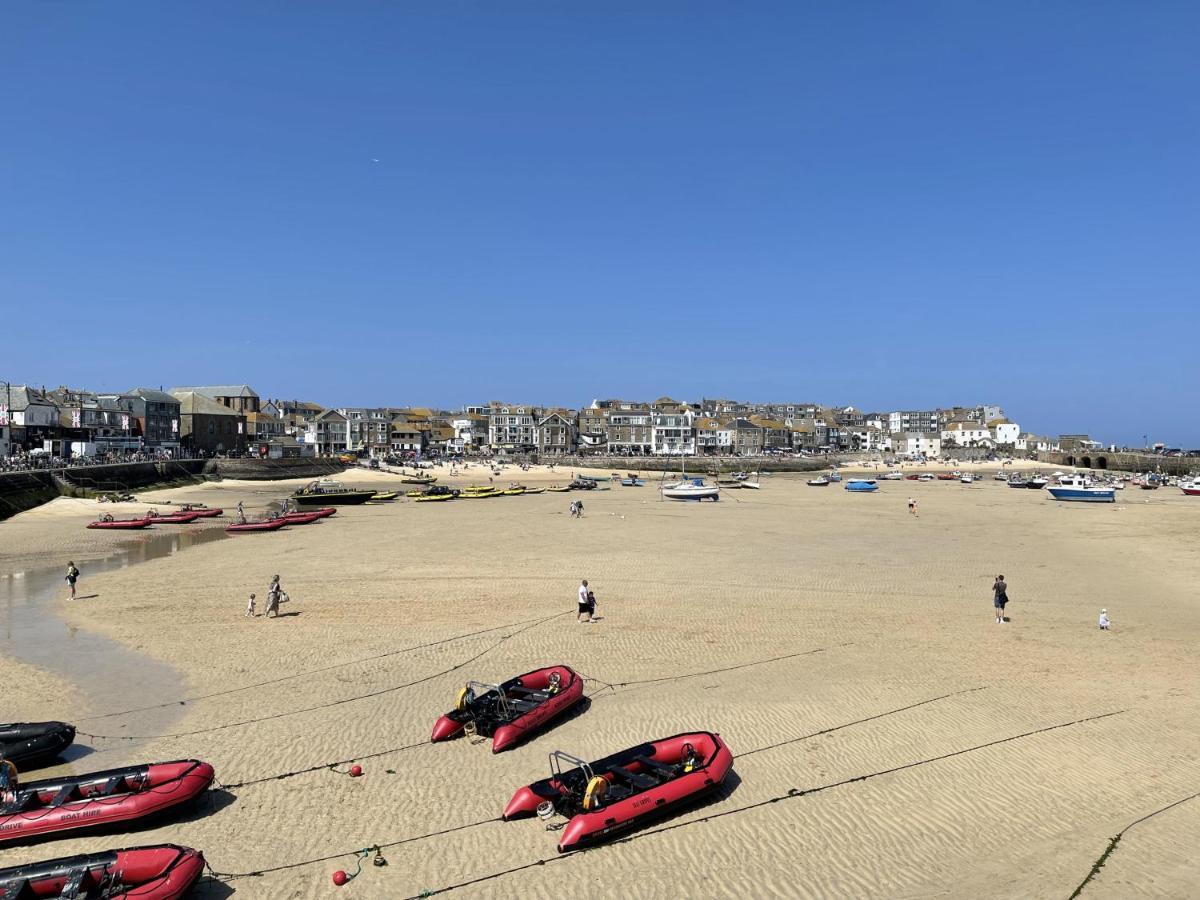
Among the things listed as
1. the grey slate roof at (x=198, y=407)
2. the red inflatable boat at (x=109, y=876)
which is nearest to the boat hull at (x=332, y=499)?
the red inflatable boat at (x=109, y=876)

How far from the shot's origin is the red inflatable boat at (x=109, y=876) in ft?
26.9

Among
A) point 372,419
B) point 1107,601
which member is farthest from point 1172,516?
point 372,419

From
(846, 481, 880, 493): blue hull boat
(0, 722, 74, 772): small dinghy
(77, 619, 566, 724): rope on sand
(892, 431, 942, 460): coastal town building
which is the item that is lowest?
(846, 481, 880, 493): blue hull boat

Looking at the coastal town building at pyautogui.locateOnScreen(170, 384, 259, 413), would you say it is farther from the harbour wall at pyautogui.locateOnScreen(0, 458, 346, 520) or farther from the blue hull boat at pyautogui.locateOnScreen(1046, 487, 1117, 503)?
the blue hull boat at pyautogui.locateOnScreen(1046, 487, 1117, 503)

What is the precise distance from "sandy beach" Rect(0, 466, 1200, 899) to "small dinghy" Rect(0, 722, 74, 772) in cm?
61

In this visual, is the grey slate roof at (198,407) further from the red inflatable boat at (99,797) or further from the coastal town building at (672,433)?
the red inflatable boat at (99,797)

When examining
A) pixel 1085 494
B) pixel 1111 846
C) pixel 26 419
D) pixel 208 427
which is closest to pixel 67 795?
pixel 1111 846

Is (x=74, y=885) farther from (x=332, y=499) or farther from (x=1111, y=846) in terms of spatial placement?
(x=332, y=499)

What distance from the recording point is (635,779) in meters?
10.7

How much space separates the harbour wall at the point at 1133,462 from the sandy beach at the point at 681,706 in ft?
317

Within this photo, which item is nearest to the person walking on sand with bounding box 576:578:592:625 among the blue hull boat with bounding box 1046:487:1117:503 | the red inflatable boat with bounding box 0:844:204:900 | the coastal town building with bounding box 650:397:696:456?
the red inflatable boat with bounding box 0:844:204:900

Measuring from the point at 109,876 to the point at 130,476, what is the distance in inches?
2792

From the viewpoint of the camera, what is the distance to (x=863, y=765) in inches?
472

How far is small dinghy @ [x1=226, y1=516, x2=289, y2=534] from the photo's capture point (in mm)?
41594
